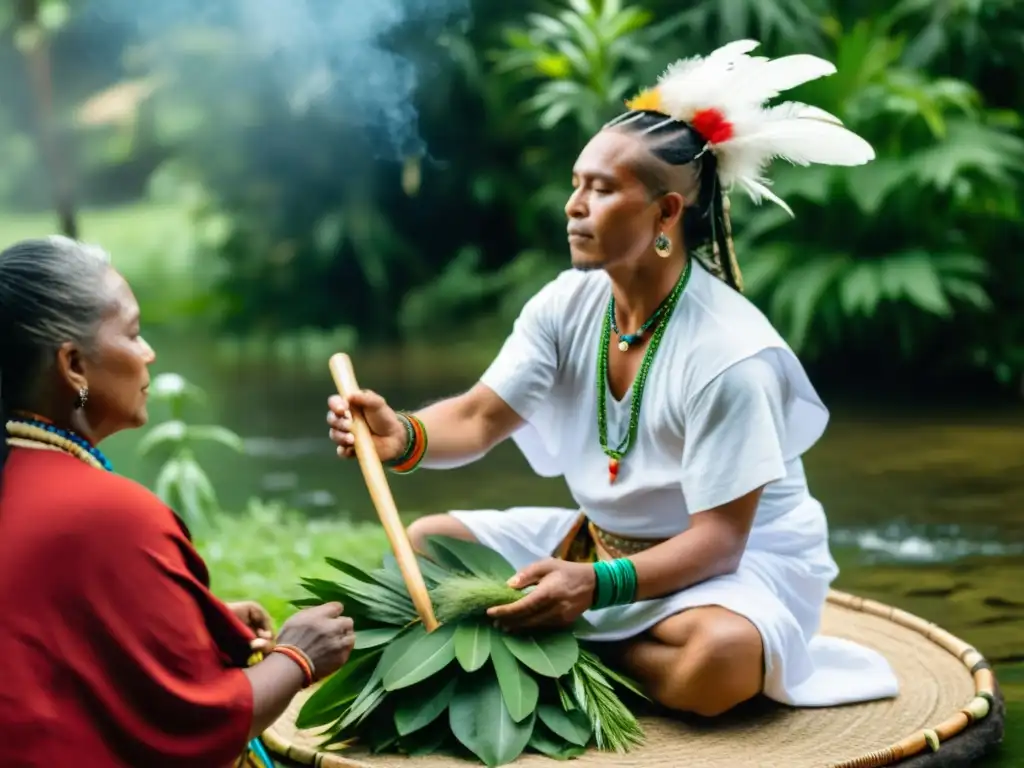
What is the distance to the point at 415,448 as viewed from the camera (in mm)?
2146

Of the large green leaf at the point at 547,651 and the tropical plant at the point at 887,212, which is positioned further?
the tropical plant at the point at 887,212

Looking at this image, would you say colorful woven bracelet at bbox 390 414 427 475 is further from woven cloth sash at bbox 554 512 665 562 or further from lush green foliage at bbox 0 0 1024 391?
lush green foliage at bbox 0 0 1024 391

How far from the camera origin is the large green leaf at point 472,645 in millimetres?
1897

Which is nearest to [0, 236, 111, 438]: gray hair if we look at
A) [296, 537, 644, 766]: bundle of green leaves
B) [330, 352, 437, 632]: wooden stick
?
[330, 352, 437, 632]: wooden stick

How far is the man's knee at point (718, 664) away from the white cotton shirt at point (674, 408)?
182 millimetres

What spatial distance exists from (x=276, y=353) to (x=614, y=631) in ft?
17.2

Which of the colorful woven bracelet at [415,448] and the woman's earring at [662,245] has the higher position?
the woman's earring at [662,245]

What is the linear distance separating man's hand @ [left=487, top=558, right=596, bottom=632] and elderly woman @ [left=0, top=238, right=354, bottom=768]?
505 mm

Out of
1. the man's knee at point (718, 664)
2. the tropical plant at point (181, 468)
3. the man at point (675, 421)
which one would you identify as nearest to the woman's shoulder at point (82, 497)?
the man at point (675, 421)

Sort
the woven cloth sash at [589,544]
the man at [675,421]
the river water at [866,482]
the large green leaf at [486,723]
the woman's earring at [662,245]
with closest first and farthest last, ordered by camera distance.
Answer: the large green leaf at [486,723] < the man at [675,421] < the woman's earring at [662,245] < the woven cloth sash at [589,544] < the river water at [866,482]

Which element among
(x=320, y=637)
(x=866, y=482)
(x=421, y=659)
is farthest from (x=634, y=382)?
(x=866, y=482)

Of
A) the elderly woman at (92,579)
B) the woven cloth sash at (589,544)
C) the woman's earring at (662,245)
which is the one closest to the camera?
the elderly woman at (92,579)

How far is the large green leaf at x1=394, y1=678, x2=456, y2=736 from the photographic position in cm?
192

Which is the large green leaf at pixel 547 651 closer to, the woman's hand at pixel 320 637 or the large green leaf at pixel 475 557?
the large green leaf at pixel 475 557
